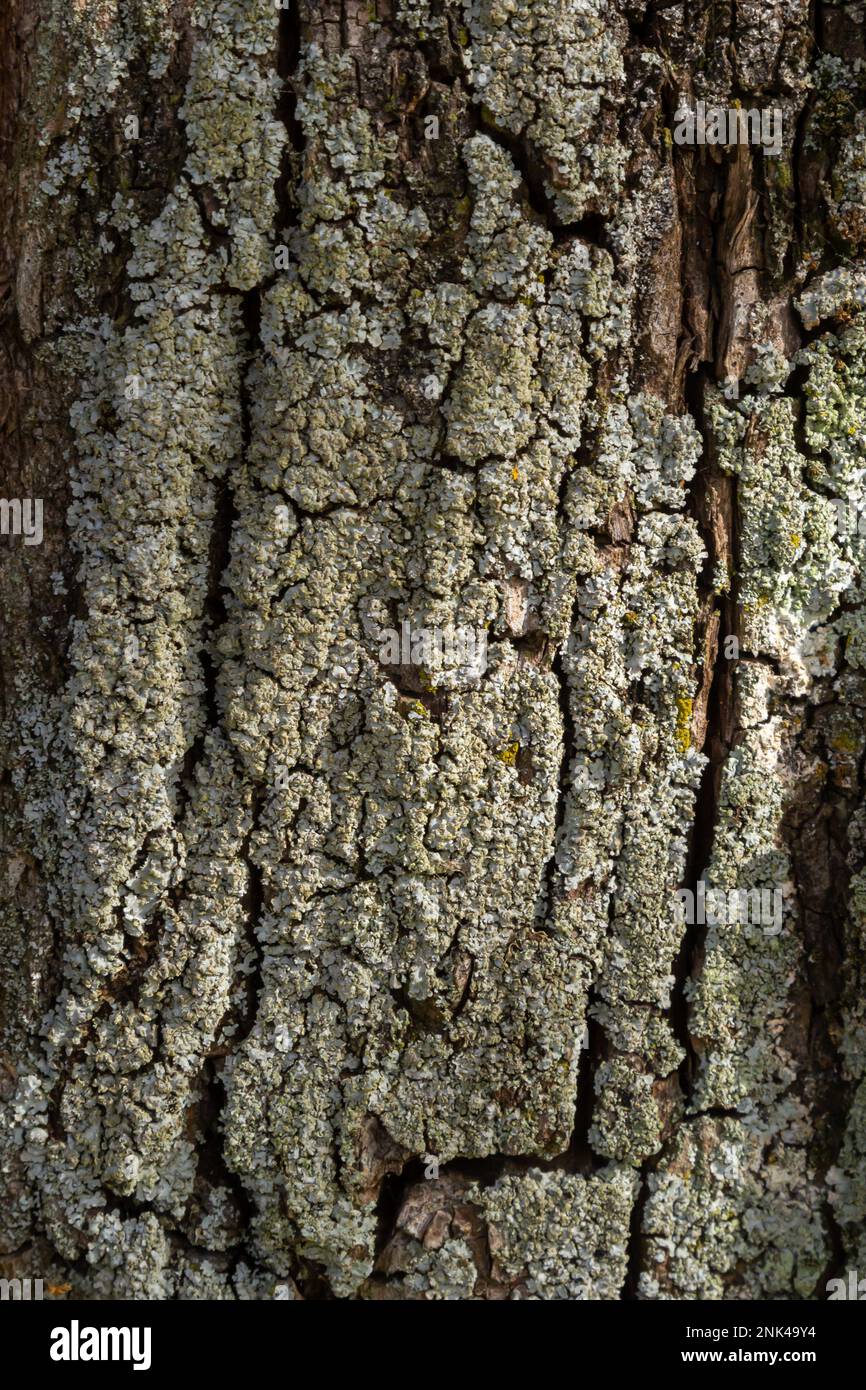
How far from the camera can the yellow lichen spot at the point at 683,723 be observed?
1921 mm

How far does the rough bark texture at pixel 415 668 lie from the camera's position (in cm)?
184

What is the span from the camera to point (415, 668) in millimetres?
1879

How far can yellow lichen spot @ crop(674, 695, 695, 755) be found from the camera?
1.92m

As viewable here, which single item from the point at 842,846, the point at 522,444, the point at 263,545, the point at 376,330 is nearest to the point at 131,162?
the point at 376,330

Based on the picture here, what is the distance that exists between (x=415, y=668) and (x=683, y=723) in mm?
502

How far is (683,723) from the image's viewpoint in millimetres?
1924

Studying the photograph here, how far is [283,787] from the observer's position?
188 centimetres

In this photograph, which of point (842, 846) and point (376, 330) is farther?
point (842, 846)

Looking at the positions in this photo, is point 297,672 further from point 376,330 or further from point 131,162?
point 131,162

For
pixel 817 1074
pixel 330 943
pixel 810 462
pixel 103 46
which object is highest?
pixel 103 46

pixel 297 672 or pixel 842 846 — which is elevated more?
pixel 297 672

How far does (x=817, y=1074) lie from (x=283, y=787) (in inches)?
44.8

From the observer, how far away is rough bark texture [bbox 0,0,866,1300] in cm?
184

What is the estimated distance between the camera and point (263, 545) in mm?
1863
